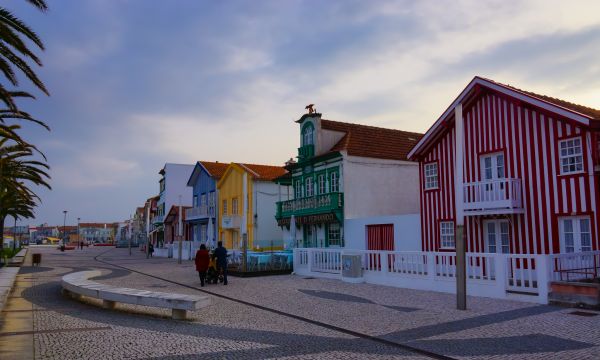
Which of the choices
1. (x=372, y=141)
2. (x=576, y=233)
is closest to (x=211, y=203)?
(x=372, y=141)

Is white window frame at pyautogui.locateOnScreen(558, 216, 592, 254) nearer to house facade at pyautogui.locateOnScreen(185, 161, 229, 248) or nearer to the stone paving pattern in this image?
the stone paving pattern

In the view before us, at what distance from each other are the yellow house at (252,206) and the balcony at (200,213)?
241cm

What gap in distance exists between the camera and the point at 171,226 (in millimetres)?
54281

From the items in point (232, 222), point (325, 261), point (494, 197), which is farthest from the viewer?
point (232, 222)

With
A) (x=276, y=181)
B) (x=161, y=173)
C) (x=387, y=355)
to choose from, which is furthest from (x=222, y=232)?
(x=387, y=355)

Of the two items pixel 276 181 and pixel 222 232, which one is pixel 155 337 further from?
pixel 222 232

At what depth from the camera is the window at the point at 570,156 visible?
597 inches

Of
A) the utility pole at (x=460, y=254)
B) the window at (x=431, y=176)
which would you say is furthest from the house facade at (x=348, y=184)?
the utility pole at (x=460, y=254)

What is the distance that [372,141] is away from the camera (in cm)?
2767

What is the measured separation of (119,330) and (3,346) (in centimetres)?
187

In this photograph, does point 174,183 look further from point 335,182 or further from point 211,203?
point 335,182

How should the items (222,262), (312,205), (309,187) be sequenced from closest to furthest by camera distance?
(222,262), (312,205), (309,187)

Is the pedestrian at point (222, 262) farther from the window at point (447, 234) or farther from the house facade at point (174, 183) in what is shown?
the house facade at point (174, 183)

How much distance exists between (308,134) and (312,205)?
4499 millimetres
